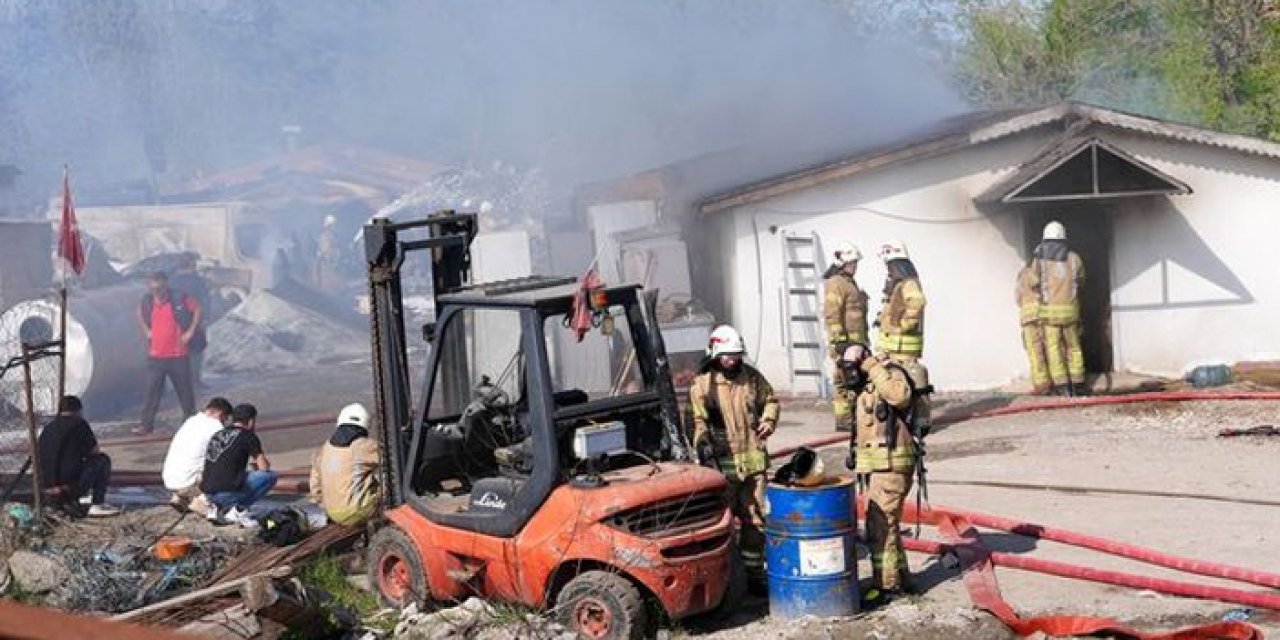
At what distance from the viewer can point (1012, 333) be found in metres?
17.1

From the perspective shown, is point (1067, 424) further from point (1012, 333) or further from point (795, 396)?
point (795, 396)

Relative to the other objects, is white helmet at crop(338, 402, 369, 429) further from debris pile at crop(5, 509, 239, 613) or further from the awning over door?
the awning over door

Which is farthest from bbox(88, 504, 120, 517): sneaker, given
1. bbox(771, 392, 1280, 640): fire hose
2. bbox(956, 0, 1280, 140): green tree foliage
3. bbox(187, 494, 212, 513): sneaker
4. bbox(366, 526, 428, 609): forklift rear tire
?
bbox(956, 0, 1280, 140): green tree foliage

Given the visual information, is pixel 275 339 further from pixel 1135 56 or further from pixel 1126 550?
pixel 1126 550

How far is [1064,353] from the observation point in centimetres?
1571

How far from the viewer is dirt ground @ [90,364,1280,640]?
800 centimetres

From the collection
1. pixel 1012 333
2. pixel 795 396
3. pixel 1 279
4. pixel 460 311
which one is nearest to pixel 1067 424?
pixel 1012 333

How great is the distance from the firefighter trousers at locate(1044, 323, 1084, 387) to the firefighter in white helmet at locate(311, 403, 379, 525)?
8422mm

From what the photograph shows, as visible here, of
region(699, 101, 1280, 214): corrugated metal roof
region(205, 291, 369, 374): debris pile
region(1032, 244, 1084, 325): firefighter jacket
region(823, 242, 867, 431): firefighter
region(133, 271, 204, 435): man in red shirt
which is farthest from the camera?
region(205, 291, 369, 374): debris pile

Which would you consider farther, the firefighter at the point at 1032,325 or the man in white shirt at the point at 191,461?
the firefighter at the point at 1032,325

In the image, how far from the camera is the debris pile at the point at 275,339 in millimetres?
25859

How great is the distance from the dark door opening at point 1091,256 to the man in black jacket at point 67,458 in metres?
10.1

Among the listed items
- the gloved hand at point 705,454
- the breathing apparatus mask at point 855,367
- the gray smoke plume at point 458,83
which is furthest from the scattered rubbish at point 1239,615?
the gray smoke plume at point 458,83

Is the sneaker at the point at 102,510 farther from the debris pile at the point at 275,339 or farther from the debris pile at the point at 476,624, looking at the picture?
the debris pile at the point at 275,339
